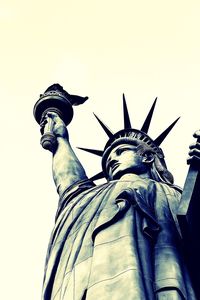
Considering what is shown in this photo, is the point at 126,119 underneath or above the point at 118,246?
above

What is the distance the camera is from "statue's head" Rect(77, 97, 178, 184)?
13719 mm

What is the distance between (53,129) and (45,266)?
3196 millimetres

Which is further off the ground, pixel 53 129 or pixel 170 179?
pixel 53 129

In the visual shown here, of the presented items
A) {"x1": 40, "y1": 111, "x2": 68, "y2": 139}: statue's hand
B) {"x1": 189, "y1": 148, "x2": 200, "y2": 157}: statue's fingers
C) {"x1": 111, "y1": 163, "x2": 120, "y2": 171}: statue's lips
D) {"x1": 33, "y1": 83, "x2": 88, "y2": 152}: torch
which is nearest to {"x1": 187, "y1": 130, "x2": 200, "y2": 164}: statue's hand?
{"x1": 189, "y1": 148, "x2": 200, "y2": 157}: statue's fingers

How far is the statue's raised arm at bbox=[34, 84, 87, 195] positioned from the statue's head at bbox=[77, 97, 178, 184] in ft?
1.57

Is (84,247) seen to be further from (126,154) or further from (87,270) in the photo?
(126,154)

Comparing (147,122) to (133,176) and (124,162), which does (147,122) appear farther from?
(133,176)

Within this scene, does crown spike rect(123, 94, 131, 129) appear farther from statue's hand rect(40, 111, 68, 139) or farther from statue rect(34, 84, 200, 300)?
statue's hand rect(40, 111, 68, 139)

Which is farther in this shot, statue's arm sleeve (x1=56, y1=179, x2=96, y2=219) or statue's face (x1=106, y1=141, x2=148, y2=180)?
statue's arm sleeve (x1=56, y1=179, x2=96, y2=219)

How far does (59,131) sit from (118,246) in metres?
4.30

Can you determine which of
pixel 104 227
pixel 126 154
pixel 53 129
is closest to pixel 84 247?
pixel 104 227

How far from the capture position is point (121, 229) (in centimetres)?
1176

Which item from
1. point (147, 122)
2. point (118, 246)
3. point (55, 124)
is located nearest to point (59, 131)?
point (55, 124)

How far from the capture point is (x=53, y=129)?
15.5m
